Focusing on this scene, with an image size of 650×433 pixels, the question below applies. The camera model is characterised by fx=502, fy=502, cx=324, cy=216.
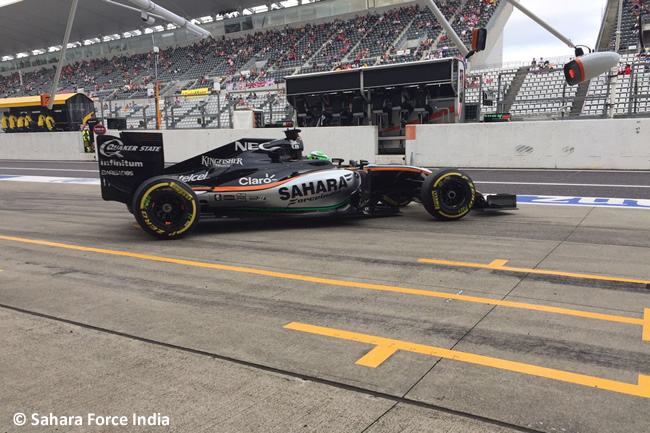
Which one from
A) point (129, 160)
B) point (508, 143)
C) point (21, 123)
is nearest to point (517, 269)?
point (129, 160)

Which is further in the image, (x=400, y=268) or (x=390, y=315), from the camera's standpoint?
(x=400, y=268)

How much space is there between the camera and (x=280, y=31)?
4928cm

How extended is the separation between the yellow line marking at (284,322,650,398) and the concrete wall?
10.7m

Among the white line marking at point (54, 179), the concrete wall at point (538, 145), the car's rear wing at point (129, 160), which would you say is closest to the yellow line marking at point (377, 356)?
the car's rear wing at point (129, 160)

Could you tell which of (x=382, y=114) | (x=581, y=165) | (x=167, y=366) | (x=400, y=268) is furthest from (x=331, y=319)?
(x=382, y=114)

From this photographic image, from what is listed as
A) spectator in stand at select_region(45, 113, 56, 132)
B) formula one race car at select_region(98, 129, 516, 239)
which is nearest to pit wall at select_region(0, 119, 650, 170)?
formula one race car at select_region(98, 129, 516, 239)

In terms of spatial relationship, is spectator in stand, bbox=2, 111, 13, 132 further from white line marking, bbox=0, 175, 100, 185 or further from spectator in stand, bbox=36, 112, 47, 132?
white line marking, bbox=0, 175, 100, 185

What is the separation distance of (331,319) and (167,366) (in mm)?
1288

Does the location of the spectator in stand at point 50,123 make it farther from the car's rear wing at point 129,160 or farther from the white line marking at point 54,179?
the car's rear wing at point 129,160

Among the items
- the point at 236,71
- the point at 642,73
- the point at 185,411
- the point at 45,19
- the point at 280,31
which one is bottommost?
the point at 185,411

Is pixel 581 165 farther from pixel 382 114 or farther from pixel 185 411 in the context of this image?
pixel 185 411

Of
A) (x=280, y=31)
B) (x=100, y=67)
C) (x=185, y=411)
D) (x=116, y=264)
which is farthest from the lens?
(x=100, y=67)

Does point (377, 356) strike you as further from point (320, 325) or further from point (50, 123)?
point (50, 123)

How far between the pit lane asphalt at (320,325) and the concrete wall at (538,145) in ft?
26.5
